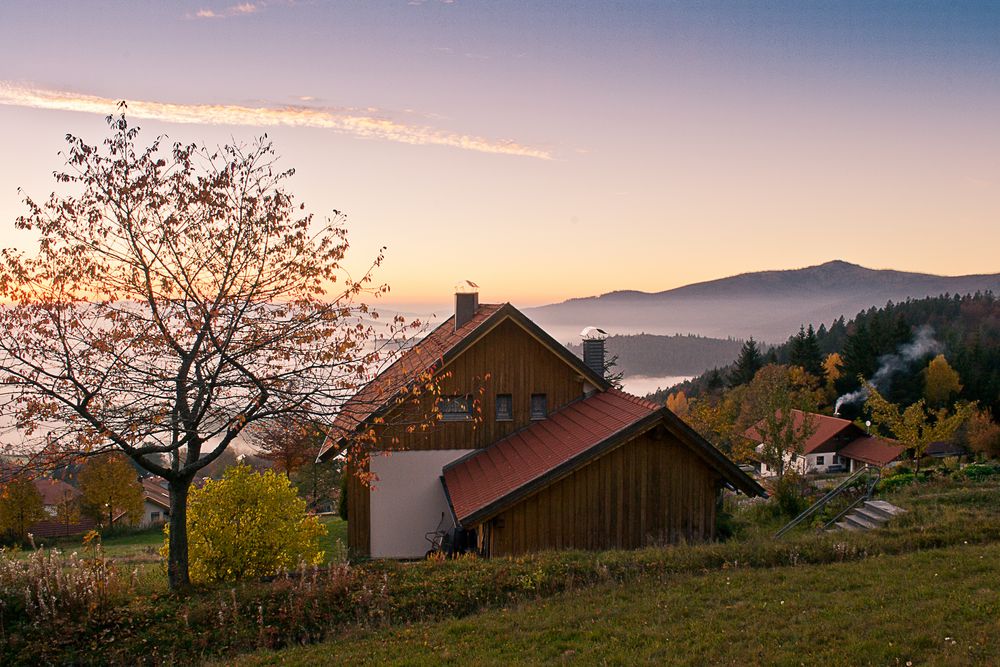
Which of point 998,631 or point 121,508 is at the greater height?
point 998,631

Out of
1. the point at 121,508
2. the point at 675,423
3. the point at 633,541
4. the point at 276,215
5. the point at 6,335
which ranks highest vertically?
the point at 276,215

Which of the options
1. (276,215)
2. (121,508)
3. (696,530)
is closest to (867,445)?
(696,530)

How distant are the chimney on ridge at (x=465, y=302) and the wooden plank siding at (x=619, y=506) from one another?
895 centimetres

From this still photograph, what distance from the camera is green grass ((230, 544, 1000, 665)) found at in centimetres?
796

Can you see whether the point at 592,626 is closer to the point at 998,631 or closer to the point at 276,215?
the point at 998,631

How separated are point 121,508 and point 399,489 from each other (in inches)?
1469

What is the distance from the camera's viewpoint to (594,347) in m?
23.3

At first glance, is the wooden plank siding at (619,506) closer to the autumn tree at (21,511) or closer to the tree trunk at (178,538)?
the tree trunk at (178,538)

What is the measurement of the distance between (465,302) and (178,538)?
1355 cm

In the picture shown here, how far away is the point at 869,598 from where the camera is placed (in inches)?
377

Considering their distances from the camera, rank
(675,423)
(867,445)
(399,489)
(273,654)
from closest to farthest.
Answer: (273,654)
(675,423)
(399,489)
(867,445)

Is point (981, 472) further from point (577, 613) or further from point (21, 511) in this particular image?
point (21, 511)

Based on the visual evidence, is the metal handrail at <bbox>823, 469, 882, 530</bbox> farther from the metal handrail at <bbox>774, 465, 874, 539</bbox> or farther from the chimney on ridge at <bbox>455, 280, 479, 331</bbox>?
the chimney on ridge at <bbox>455, 280, 479, 331</bbox>

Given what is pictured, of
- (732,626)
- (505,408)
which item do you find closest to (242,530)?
(505,408)
